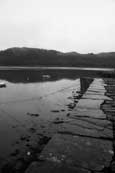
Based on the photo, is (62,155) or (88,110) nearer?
(62,155)

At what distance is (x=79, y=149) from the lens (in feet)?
10.2

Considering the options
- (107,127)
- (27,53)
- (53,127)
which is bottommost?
(53,127)

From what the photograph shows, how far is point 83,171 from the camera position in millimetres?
2451

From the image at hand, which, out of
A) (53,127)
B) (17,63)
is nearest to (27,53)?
(17,63)

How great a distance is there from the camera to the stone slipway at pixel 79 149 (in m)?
2.55

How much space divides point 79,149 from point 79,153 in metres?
0.15

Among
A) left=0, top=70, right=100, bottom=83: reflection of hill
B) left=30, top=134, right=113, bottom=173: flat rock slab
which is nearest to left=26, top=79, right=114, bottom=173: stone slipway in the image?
left=30, top=134, right=113, bottom=173: flat rock slab

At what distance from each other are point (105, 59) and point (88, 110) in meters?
112

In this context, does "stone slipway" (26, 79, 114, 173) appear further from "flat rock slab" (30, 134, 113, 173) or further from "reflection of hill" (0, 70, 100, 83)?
"reflection of hill" (0, 70, 100, 83)

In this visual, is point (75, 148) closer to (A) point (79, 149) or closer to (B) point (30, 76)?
(A) point (79, 149)

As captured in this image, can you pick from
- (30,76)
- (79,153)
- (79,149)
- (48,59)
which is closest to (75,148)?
(79,149)

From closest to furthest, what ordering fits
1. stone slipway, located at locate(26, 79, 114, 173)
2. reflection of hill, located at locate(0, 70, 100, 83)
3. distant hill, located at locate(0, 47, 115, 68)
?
1. stone slipway, located at locate(26, 79, 114, 173)
2. reflection of hill, located at locate(0, 70, 100, 83)
3. distant hill, located at locate(0, 47, 115, 68)

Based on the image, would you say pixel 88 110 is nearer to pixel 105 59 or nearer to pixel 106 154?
pixel 106 154

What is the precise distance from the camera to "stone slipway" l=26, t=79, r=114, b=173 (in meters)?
2.55
